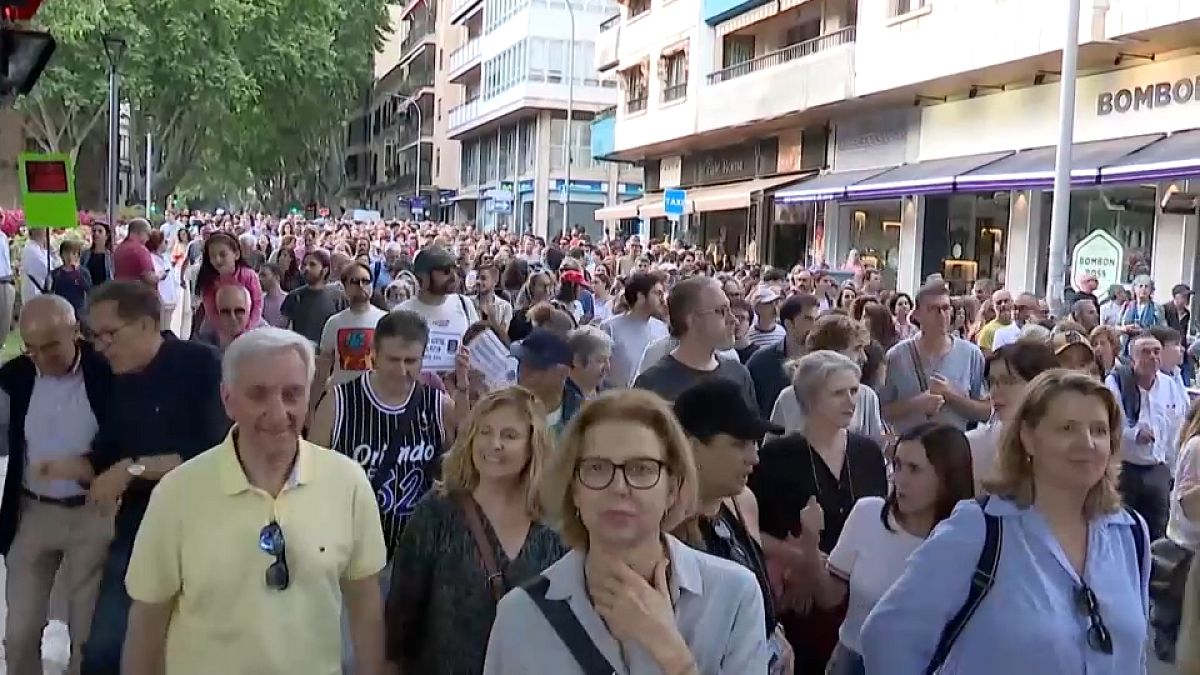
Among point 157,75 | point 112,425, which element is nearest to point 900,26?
point 157,75

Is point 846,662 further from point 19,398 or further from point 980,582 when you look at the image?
point 19,398

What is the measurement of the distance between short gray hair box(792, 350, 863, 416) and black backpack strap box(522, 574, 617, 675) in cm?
277

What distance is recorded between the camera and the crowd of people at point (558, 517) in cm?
277

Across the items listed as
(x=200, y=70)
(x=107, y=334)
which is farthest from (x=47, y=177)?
(x=200, y=70)

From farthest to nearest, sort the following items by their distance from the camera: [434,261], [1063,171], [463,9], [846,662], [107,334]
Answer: [463,9]
[1063,171]
[434,261]
[107,334]
[846,662]

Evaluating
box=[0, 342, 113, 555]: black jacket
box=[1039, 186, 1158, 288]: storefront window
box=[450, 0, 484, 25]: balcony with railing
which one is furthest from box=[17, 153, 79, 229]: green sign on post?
box=[450, 0, 484, 25]: balcony with railing

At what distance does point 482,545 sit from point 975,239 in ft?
76.1

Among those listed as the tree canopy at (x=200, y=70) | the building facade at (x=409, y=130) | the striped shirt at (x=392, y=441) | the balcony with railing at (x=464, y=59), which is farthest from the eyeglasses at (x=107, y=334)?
the building facade at (x=409, y=130)

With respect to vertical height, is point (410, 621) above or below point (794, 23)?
below

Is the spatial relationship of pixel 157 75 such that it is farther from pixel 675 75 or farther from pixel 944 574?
pixel 944 574

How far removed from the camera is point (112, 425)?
5.03 meters

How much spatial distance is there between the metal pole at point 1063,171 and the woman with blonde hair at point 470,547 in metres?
14.3

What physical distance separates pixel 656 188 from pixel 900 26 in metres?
21.7

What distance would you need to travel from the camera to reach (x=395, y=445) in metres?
5.45
